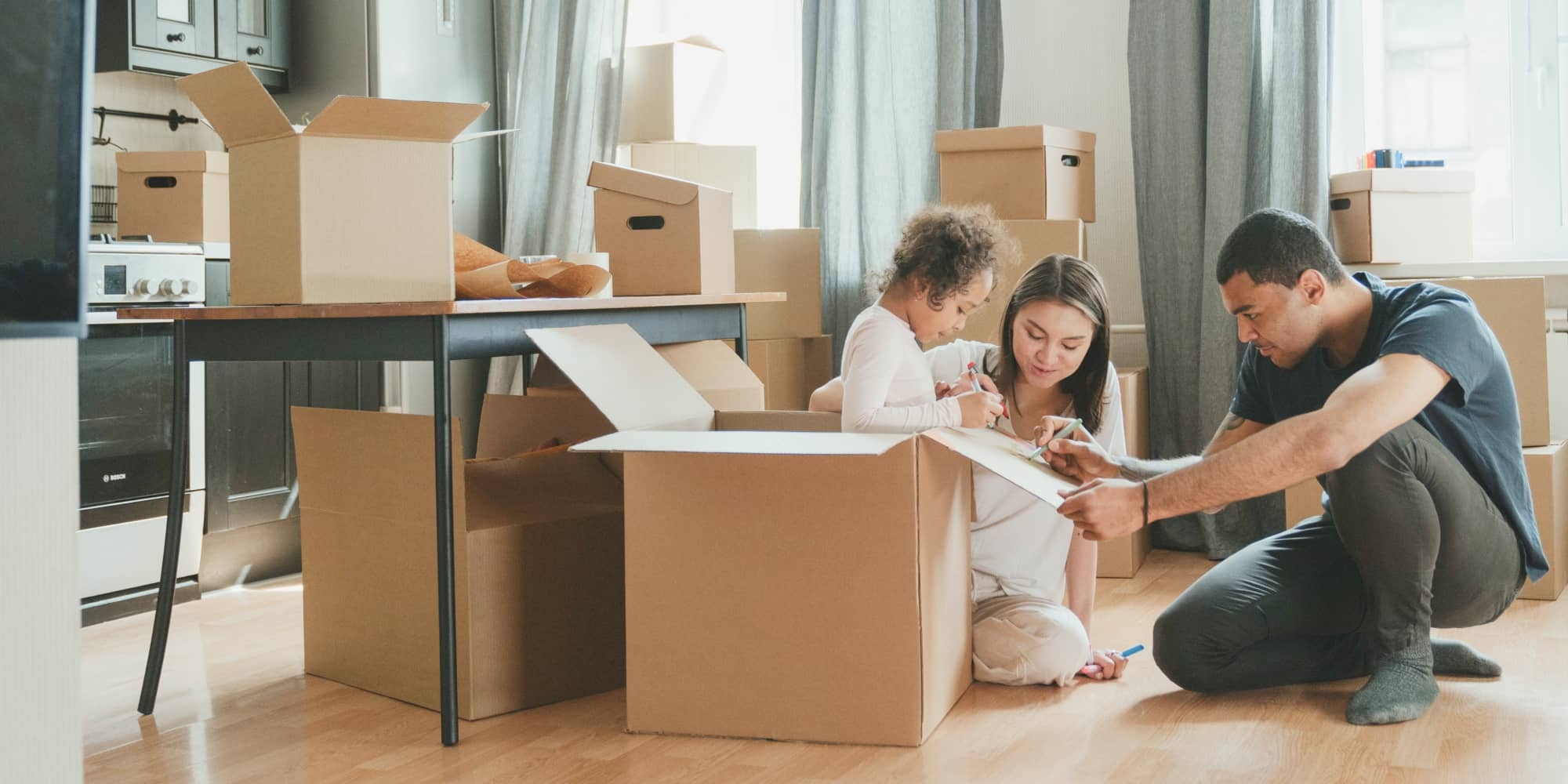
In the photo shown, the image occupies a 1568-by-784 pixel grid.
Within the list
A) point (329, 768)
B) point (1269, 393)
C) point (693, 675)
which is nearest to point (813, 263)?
point (1269, 393)

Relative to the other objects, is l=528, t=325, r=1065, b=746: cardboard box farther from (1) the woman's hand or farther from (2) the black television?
(2) the black television

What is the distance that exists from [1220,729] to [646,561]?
0.86 metres

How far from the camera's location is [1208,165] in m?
3.32

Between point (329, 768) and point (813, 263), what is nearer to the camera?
point (329, 768)

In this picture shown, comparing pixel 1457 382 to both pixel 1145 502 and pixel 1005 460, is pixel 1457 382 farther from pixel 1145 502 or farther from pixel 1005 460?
pixel 1005 460

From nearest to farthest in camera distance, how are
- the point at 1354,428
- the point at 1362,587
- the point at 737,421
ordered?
Result: the point at 1354,428 → the point at 1362,587 → the point at 737,421

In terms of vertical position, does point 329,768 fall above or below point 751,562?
below

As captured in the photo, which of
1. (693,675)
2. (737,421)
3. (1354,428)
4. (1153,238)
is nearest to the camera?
(1354,428)

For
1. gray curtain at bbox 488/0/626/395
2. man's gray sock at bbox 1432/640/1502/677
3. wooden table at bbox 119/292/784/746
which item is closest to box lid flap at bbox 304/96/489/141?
wooden table at bbox 119/292/784/746

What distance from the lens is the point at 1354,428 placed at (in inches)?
68.7

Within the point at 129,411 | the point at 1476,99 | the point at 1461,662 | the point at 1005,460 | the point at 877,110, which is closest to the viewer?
the point at 1005,460

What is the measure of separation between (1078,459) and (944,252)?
20.6 inches

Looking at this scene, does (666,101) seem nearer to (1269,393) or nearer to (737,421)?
(737,421)

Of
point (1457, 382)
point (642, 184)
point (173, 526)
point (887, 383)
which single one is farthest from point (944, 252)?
point (173, 526)
